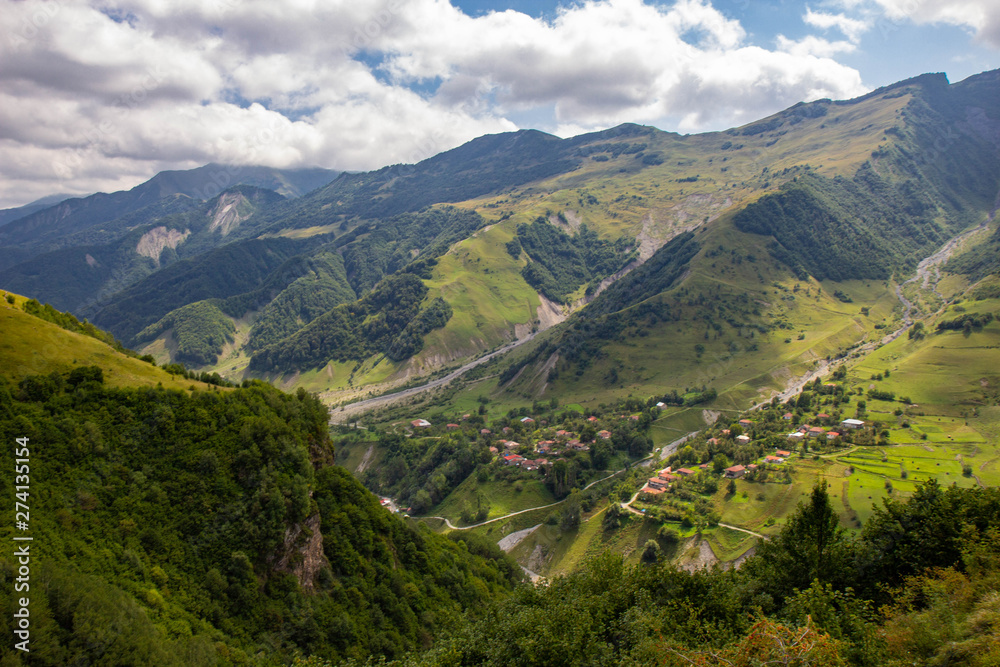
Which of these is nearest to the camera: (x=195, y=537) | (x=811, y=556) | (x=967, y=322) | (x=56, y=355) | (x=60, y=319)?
(x=811, y=556)

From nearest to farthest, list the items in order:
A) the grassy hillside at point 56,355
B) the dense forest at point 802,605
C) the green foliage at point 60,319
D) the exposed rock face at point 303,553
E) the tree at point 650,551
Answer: the dense forest at point 802,605 → the grassy hillside at point 56,355 → the exposed rock face at point 303,553 → the green foliage at point 60,319 → the tree at point 650,551

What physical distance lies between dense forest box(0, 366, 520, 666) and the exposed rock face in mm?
166

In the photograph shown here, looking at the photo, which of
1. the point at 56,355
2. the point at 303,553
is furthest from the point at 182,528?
the point at 56,355

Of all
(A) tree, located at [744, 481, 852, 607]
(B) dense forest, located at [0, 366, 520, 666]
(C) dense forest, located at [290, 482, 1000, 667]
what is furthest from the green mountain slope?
(A) tree, located at [744, 481, 852, 607]

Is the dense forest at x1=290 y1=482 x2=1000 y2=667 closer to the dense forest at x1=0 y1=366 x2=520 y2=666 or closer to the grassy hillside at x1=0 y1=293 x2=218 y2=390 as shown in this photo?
the dense forest at x1=0 y1=366 x2=520 y2=666

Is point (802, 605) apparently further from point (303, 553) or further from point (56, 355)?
point (56, 355)

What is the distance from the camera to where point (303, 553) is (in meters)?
53.6

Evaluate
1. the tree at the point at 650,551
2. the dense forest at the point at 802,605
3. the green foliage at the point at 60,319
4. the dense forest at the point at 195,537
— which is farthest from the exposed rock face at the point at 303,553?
the tree at the point at 650,551

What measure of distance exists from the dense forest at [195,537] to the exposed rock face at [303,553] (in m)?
0.17

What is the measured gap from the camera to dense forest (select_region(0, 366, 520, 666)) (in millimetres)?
32219

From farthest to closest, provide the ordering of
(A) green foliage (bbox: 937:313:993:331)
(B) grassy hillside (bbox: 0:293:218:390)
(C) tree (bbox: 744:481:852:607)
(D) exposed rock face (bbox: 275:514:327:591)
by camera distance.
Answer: (A) green foliage (bbox: 937:313:993:331), (D) exposed rock face (bbox: 275:514:327:591), (B) grassy hillside (bbox: 0:293:218:390), (C) tree (bbox: 744:481:852:607)

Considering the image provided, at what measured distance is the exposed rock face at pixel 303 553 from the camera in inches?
2044

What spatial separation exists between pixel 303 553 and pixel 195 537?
36.7 feet

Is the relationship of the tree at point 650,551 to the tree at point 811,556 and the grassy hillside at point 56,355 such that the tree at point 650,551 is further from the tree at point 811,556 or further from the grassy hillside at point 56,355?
the grassy hillside at point 56,355
